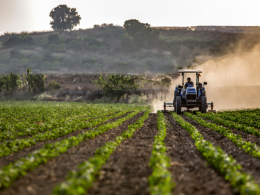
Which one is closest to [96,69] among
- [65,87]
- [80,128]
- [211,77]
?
[65,87]

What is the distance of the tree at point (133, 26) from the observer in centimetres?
13588

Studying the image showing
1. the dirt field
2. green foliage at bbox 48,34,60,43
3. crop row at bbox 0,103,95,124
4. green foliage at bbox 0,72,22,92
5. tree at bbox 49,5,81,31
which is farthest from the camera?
tree at bbox 49,5,81,31

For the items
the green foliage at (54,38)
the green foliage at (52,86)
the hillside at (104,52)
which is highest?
the green foliage at (54,38)

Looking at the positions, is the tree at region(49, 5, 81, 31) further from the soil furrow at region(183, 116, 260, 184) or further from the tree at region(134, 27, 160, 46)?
the soil furrow at region(183, 116, 260, 184)

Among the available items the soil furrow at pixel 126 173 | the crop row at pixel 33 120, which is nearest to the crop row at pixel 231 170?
the soil furrow at pixel 126 173

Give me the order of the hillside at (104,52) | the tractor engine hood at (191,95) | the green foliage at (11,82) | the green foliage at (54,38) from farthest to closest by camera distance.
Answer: the green foliage at (54,38) < the hillside at (104,52) < the green foliage at (11,82) < the tractor engine hood at (191,95)

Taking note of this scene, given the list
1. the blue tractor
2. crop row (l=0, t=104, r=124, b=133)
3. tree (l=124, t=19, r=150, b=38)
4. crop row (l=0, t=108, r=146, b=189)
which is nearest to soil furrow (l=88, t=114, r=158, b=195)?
crop row (l=0, t=108, r=146, b=189)

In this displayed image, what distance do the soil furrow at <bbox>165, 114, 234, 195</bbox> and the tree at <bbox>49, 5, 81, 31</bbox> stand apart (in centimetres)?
15725

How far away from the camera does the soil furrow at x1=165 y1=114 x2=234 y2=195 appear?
6.77 m

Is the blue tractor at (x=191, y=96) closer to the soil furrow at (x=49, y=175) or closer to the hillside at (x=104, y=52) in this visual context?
the soil furrow at (x=49, y=175)

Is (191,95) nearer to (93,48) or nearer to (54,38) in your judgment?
(93,48)

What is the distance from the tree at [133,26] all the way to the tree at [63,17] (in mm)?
35978

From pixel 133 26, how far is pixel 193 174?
134418mm

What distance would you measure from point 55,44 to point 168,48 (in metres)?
56.1
